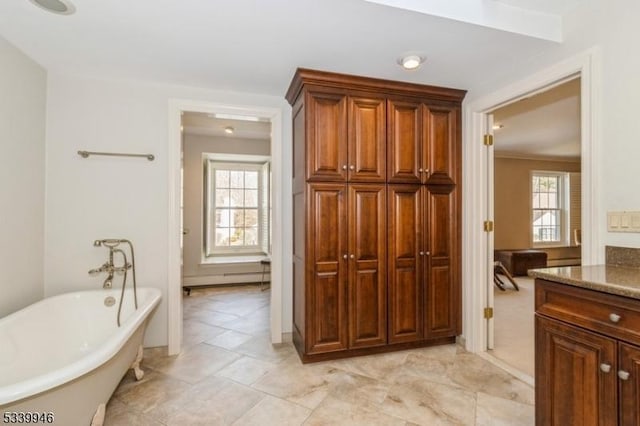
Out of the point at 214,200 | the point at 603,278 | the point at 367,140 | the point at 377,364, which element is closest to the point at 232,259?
the point at 214,200

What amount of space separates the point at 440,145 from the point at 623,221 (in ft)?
4.62

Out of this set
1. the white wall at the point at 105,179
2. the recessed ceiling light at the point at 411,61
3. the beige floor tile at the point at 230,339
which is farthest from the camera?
the beige floor tile at the point at 230,339

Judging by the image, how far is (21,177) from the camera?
2.24 meters

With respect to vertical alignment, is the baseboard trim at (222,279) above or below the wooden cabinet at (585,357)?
below

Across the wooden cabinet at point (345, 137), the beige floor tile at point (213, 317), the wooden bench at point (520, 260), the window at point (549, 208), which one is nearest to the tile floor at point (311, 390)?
the beige floor tile at point (213, 317)

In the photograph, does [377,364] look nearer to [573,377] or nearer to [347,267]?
[347,267]

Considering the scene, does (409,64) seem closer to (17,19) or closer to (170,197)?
(170,197)

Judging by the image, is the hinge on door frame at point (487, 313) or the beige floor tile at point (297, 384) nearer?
the beige floor tile at point (297, 384)

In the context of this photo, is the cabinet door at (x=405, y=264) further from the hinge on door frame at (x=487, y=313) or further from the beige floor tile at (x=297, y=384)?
the beige floor tile at (x=297, y=384)

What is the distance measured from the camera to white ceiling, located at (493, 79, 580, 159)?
Answer: 3334 millimetres

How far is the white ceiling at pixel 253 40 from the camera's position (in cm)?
173

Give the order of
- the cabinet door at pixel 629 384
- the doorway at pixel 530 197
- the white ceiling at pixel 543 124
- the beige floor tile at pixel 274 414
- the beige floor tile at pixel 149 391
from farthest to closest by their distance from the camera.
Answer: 1. the doorway at pixel 530 197
2. the white ceiling at pixel 543 124
3. the beige floor tile at pixel 149 391
4. the beige floor tile at pixel 274 414
5. the cabinet door at pixel 629 384

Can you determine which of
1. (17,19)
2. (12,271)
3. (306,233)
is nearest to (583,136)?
(306,233)

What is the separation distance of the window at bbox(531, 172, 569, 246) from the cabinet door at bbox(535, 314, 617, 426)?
21.3ft
